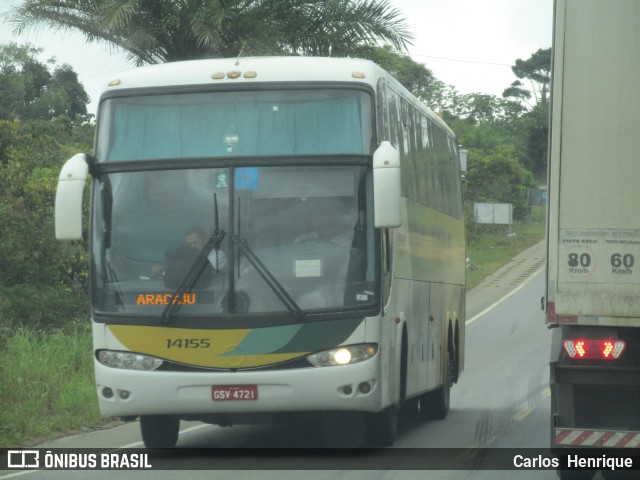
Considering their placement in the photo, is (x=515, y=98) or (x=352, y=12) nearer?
(x=352, y=12)

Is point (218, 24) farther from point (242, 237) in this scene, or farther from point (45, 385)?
point (242, 237)

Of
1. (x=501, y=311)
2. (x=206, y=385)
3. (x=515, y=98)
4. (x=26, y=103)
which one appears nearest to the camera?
(x=206, y=385)

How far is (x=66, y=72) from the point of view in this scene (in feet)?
259

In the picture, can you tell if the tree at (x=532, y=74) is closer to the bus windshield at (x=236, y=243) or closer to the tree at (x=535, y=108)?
the tree at (x=535, y=108)

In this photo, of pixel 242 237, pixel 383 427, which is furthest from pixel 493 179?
Answer: pixel 242 237

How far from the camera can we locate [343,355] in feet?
35.5

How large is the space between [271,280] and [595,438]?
131 inches

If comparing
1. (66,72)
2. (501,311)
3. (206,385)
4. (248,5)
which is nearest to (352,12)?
(248,5)

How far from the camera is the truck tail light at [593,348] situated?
8797mm

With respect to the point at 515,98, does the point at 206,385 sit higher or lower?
lower

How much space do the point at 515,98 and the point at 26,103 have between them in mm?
55976

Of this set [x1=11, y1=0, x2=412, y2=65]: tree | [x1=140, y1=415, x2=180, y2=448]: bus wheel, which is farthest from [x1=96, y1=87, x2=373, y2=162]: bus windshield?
[x1=11, y1=0, x2=412, y2=65]: tree

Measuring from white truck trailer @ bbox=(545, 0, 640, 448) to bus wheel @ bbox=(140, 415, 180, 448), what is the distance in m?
4.51

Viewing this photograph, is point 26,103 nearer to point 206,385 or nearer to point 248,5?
point 248,5
